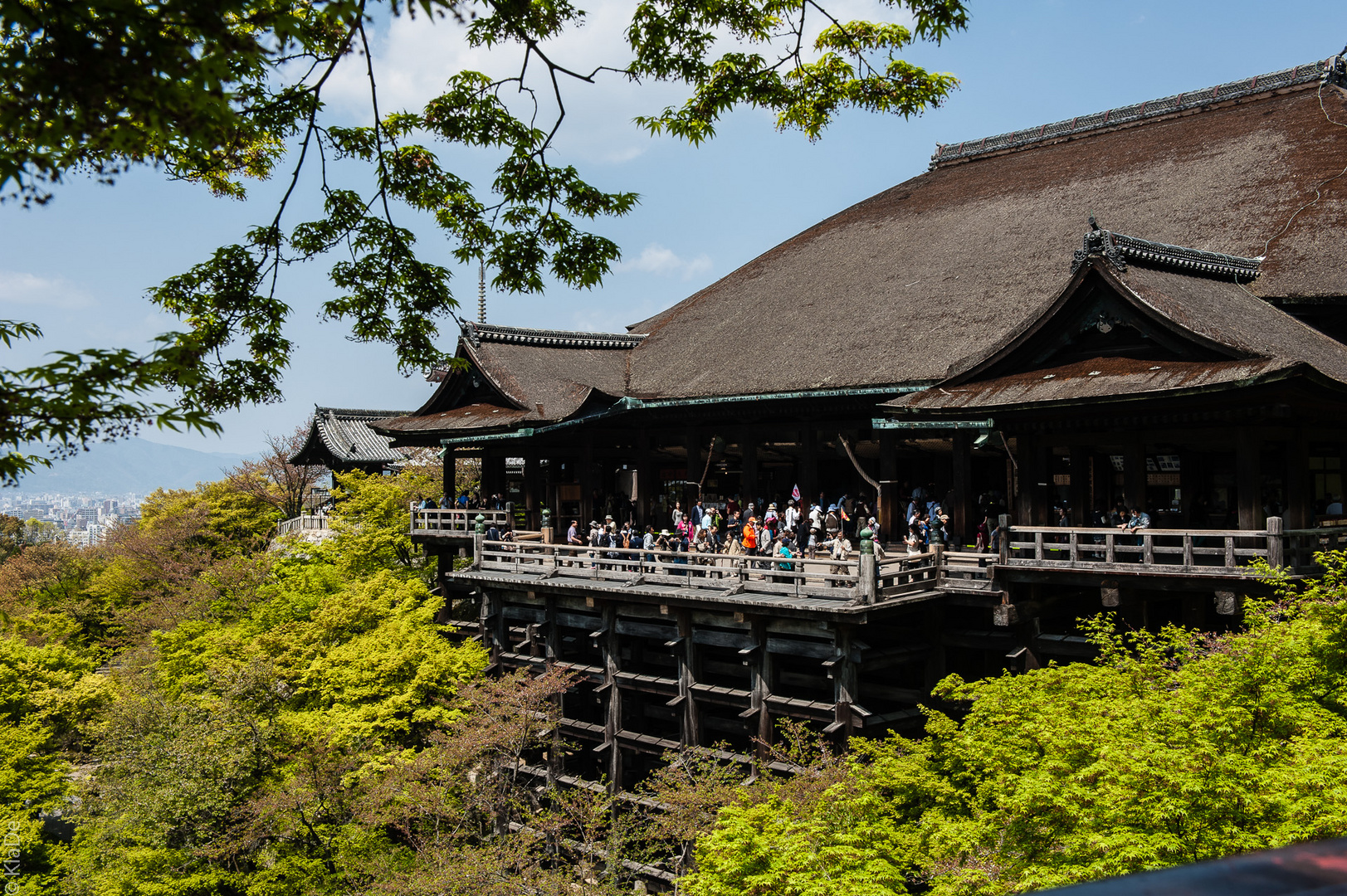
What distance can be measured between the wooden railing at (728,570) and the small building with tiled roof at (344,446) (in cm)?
2054

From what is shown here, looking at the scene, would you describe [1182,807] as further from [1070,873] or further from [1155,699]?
[1155,699]

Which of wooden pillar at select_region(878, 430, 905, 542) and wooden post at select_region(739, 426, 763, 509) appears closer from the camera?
wooden pillar at select_region(878, 430, 905, 542)

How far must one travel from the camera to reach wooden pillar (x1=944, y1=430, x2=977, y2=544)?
19.8 m

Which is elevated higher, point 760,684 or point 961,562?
point 961,562

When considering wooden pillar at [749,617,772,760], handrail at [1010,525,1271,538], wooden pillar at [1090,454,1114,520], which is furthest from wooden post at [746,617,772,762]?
wooden pillar at [1090,454,1114,520]

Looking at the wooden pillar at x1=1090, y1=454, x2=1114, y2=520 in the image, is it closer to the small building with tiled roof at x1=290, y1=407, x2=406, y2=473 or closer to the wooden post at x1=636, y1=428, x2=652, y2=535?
the wooden post at x1=636, y1=428, x2=652, y2=535

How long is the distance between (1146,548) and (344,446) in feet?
122

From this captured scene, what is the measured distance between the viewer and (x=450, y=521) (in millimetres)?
29094

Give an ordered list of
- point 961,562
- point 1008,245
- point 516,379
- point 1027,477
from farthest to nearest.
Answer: point 516,379 < point 1008,245 < point 961,562 < point 1027,477

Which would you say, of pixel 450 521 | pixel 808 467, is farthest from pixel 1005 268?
pixel 450 521

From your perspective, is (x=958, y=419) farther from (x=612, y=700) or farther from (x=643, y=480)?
(x=643, y=480)

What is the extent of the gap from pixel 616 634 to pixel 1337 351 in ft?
53.1

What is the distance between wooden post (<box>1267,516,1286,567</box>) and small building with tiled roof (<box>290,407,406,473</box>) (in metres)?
36.5

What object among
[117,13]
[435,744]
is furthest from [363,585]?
[117,13]
